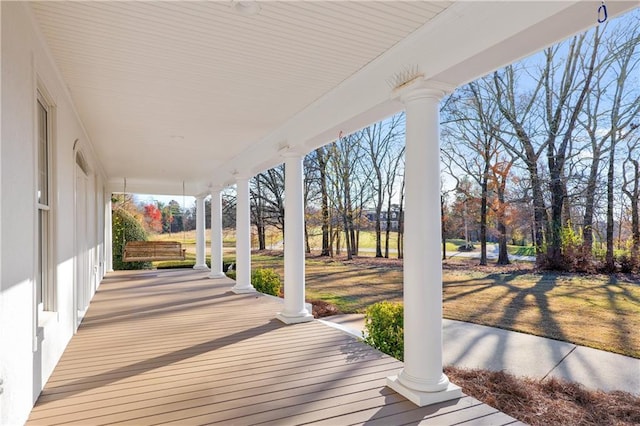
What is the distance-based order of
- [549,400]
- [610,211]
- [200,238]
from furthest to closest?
[200,238] < [610,211] < [549,400]

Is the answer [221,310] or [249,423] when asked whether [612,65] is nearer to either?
[221,310]

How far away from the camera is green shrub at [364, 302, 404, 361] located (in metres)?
3.82

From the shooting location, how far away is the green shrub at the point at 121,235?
11891 mm

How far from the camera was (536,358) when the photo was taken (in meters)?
6.03

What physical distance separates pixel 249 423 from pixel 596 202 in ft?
31.0

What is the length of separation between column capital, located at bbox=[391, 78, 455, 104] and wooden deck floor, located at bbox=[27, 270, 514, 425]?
2307mm

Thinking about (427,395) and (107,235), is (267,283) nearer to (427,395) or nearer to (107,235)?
(427,395)

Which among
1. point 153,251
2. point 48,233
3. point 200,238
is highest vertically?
point 48,233

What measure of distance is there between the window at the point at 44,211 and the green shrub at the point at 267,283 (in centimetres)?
467

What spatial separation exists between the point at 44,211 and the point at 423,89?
347 cm

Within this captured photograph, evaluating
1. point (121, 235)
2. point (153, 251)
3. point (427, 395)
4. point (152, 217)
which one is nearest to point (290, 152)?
point (427, 395)

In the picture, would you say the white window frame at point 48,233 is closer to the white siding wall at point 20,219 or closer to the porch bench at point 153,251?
the white siding wall at point 20,219

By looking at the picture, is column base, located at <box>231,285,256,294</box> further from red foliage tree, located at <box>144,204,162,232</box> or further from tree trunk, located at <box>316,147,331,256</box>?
red foliage tree, located at <box>144,204,162,232</box>

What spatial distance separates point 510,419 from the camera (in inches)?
97.1
